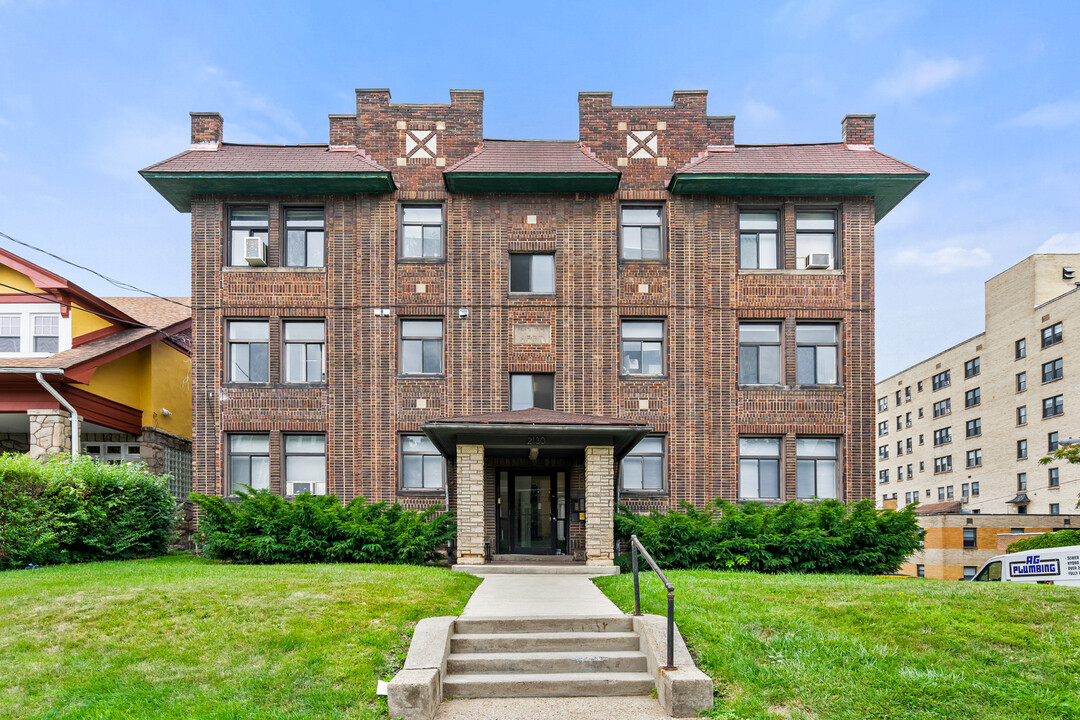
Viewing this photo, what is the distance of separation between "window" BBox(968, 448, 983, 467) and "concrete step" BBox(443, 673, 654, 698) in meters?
57.4

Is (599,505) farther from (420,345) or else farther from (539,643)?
(539,643)

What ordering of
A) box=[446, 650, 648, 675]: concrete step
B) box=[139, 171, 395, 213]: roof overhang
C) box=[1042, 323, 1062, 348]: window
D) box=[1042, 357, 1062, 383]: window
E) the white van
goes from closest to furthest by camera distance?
box=[446, 650, 648, 675]: concrete step → the white van → box=[139, 171, 395, 213]: roof overhang → box=[1042, 357, 1062, 383]: window → box=[1042, 323, 1062, 348]: window

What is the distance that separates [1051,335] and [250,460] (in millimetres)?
48422


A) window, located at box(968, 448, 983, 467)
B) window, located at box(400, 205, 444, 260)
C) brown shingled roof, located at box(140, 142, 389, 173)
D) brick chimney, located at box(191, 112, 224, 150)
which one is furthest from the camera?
window, located at box(968, 448, 983, 467)

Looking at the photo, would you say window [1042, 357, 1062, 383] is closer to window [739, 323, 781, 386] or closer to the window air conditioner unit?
window [739, 323, 781, 386]

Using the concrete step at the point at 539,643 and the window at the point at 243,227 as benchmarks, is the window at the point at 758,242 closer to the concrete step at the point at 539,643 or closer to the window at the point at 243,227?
the window at the point at 243,227

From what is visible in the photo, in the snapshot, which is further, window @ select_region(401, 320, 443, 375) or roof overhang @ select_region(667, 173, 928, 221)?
window @ select_region(401, 320, 443, 375)

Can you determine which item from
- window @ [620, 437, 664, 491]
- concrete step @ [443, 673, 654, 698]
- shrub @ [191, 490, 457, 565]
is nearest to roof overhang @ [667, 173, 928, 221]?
window @ [620, 437, 664, 491]

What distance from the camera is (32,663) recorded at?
27.6ft

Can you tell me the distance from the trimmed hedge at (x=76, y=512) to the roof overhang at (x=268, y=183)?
717 cm

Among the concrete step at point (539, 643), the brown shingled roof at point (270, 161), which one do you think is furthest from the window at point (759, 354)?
the concrete step at point (539, 643)

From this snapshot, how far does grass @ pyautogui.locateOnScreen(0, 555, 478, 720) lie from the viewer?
7582mm

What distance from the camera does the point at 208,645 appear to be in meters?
8.80

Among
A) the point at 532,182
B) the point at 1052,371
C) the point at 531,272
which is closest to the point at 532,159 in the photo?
the point at 532,182
